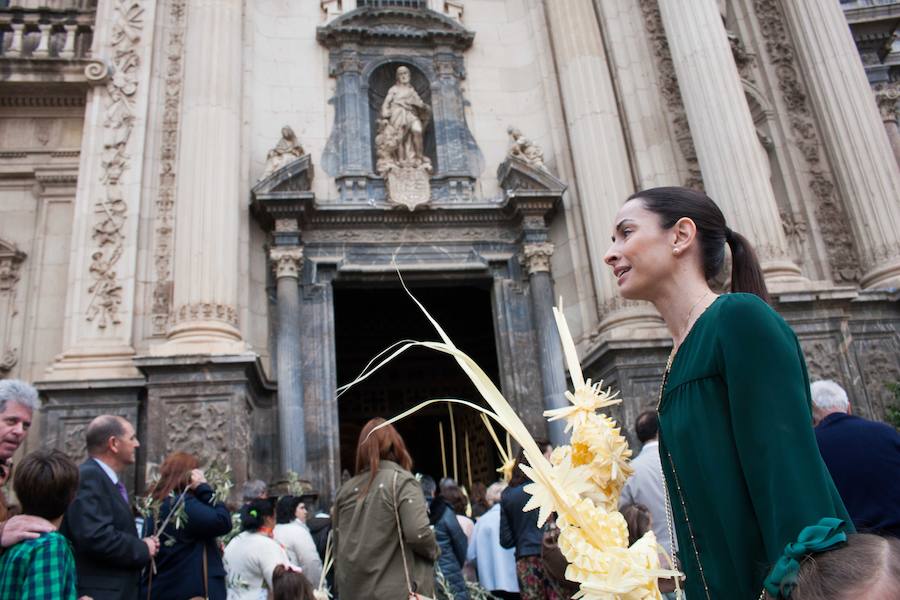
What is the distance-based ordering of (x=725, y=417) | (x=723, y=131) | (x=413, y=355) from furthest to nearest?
(x=413, y=355) < (x=723, y=131) < (x=725, y=417)

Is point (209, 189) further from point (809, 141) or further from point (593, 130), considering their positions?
point (809, 141)

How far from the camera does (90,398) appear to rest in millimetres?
9211

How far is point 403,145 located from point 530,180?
2.19m

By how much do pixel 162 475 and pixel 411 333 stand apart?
12.2 meters

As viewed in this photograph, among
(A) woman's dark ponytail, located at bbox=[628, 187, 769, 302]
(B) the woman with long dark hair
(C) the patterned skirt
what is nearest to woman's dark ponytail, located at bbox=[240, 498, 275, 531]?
(B) the woman with long dark hair

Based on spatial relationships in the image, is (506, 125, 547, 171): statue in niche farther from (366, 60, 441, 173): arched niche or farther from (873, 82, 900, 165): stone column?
(873, 82, 900, 165): stone column

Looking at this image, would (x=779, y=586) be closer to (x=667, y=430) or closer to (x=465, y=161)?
(x=667, y=430)

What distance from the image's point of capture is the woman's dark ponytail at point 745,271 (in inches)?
75.9

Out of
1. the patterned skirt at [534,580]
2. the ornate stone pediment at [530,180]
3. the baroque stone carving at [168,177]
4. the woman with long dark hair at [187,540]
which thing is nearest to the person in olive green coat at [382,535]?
the woman with long dark hair at [187,540]

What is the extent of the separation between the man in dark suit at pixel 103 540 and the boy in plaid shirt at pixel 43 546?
820 millimetres

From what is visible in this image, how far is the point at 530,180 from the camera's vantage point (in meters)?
11.8

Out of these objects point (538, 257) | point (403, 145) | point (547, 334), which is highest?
point (403, 145)

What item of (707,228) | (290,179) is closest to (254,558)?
(707,228)

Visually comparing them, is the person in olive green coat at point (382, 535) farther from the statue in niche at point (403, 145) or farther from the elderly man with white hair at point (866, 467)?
the statue in niche at point (403, 145)
